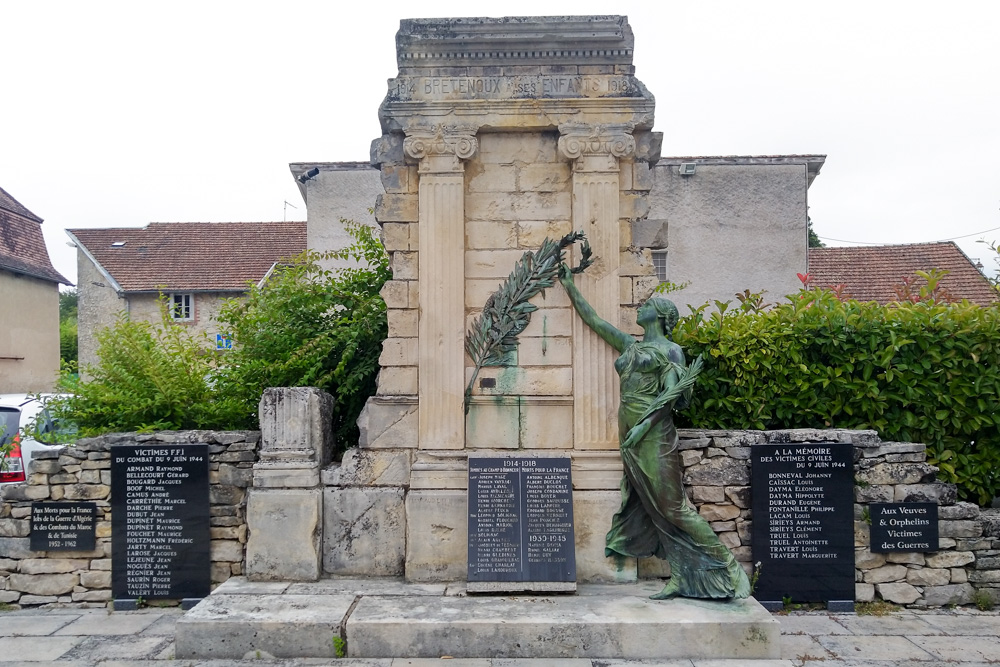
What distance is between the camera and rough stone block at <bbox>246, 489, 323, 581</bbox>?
547cm

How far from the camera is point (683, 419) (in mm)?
6234

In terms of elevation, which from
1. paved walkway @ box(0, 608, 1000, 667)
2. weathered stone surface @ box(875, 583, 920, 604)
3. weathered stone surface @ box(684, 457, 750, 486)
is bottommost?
paved walkway @ box(0, 608, 1000, 667)

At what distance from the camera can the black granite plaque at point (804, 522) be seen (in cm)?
573

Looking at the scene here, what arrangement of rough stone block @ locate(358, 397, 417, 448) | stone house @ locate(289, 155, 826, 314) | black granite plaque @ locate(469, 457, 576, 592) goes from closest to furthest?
black granite plaque @ locate(469, 457, 576, 592), rough stone block @ locate(358, 397, 417, 448), stone house @ locate(289, 155, 826, 314)

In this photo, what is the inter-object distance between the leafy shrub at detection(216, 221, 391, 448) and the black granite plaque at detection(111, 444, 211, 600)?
0.81 m

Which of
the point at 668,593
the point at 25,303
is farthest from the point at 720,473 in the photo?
the point at 25,303

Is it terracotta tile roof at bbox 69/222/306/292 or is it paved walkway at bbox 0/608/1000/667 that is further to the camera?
terracotta tile roof at bbox 69/222/306/292

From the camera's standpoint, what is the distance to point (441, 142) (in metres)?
5.78

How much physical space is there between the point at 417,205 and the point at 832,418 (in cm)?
385

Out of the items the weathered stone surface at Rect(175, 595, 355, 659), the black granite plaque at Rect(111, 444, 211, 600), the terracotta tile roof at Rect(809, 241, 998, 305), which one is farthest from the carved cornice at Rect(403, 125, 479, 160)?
the terracotta tile roof at Rect(809, 241, 998, 305)

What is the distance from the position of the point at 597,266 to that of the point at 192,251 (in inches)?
716

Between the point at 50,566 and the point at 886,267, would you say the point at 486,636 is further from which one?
the point at 886,267

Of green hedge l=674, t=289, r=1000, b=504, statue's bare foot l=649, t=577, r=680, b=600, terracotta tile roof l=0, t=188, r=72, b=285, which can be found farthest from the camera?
terracotta tile roof l=0, t=188, r=72, b=285

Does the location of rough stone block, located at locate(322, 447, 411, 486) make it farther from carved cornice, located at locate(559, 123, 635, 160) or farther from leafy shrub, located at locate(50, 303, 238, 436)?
carved cornice, located at locate(559, 123, 635, 160)
